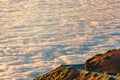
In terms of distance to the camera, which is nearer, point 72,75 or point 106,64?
point 72,75

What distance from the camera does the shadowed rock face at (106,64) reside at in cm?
6334

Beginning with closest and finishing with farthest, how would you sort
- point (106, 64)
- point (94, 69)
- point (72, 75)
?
1. point (72, 75)
2. point (106, 64)
3. point (94, 69)

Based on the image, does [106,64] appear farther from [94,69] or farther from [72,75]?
[72,75]

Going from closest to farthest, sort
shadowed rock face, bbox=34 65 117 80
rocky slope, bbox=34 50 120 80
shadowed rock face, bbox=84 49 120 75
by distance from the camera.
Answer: shadowed rock face, bbox=34 65 117 80 → rocky slope, bbox=34 50 120 80 → shadowed rock face, bbox=84 49 120 75

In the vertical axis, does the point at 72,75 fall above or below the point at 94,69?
below

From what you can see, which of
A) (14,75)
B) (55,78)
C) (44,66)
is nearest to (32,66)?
(44,66)

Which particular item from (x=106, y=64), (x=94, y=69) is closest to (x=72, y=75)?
(x=94, y=69)

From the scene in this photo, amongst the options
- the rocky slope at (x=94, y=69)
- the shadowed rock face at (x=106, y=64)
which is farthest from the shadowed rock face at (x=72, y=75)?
the shadowed rock face at (x=106, y=64)

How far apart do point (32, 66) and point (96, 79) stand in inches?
4679

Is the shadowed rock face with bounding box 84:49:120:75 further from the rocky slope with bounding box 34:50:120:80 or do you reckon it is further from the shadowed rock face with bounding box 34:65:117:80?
the shadowed rock face with bounding box 34:65:117:80

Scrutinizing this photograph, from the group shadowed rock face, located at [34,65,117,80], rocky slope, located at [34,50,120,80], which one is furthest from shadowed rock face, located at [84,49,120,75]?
shadowed rock face, located at [34,65,117,80]

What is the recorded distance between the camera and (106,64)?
2552 inches

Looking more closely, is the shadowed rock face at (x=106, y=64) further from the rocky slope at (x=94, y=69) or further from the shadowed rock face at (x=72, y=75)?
the shadowed rock face at (x=72, y=75)

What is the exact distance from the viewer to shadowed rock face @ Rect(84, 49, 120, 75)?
63344 millimetres
